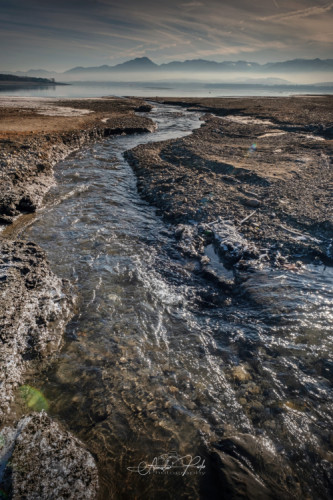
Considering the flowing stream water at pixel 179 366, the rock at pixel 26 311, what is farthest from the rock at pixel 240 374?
the rock at pixel 26 311

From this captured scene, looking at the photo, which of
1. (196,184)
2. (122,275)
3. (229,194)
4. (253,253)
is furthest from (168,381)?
(196,184)

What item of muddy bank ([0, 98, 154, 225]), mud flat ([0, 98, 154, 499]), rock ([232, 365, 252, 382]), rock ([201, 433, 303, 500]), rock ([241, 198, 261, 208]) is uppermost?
muddy bank ([0, 98, 154, 225])

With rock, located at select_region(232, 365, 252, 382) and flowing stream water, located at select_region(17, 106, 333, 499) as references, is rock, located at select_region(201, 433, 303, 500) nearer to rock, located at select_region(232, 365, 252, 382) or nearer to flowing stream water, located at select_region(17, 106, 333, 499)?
flowing stream water, located at select_region(17, 106, 333, 499)

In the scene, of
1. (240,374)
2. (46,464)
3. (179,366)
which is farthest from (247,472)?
(46,464)

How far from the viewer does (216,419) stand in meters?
3.93

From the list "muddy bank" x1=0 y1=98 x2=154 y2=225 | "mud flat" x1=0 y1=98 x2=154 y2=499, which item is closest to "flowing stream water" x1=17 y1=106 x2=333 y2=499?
"mud flat" x1=0 y1=98 x2=154 y2=499

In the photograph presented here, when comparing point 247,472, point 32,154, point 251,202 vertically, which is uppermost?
point 32,154

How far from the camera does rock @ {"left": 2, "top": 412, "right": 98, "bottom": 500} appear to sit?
285 cm

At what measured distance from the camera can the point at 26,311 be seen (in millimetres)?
4965

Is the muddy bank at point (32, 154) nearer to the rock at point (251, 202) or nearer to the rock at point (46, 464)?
the rock at point (46, 464)

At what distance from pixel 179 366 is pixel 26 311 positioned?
315cm

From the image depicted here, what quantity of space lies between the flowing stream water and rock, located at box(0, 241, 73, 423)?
328 millimetres

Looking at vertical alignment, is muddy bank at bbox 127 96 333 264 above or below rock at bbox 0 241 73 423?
above

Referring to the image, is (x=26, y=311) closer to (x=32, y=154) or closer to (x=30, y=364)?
(x=30, y=364)
